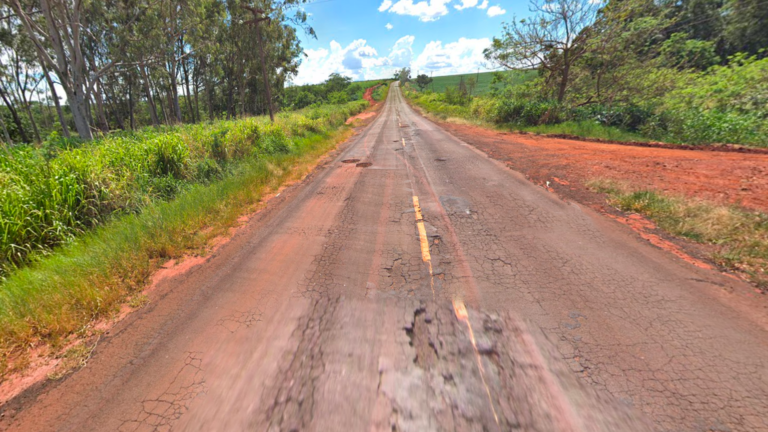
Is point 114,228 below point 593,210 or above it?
above

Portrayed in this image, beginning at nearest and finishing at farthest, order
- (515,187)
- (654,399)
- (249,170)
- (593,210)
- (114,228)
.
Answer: (654,399), (114,228), (593,210), (515,187), (249,170)

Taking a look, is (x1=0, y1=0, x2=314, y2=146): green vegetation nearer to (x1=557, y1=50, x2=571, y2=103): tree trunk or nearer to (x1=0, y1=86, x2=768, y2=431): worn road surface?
(x1=0, y1=86, x2=768, y2=431): worn road surface

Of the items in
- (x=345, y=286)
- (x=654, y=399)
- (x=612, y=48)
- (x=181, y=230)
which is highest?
(x=612, y=48)

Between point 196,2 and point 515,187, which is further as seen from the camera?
point 196,2

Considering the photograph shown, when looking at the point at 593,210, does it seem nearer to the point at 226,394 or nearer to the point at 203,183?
the point at 226,394

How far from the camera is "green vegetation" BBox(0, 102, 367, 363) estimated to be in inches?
125

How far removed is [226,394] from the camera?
2264mm

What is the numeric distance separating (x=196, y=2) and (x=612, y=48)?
24.4m

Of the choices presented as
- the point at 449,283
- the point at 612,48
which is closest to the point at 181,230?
the point at 449,283

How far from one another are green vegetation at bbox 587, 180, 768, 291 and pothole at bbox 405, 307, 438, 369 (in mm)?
3586

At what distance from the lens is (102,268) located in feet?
12.2

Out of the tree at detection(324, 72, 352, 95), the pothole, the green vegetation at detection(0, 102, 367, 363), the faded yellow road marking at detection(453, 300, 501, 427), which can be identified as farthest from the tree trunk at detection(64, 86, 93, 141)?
the tree at detection(324, 72, 352, 95)

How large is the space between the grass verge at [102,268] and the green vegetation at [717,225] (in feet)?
23.5

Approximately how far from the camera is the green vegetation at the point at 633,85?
35.0 feet
